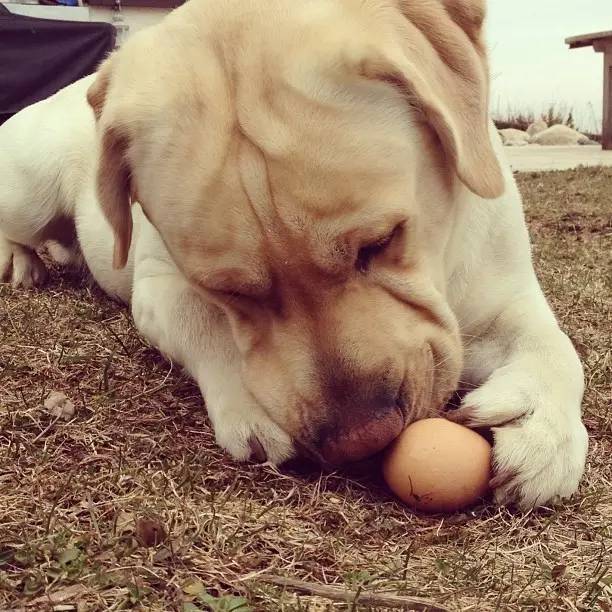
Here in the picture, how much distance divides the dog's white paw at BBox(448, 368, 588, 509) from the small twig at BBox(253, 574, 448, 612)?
513 mm

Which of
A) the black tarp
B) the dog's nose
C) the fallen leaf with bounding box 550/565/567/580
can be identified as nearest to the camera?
the fallen leaf with bounding box 550/565/567/580

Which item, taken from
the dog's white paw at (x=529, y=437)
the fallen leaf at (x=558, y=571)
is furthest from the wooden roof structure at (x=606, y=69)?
the fallen leaf at (x=558, y=571)

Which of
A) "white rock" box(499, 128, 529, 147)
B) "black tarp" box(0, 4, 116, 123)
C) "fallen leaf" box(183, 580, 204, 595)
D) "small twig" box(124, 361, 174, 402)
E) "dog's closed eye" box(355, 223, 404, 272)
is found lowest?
"white rock" box(499, 128, 529, 147)

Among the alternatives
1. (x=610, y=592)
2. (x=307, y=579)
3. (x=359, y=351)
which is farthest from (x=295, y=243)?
(x=610, y=592)

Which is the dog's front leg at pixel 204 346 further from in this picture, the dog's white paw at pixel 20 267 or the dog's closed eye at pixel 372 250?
the dog's white paw at pixel 20 267

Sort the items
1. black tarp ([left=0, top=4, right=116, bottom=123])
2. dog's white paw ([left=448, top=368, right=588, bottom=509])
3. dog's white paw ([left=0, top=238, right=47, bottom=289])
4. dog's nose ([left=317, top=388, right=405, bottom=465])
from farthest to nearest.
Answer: black tarp ([left=0, top=4, right=116, bottom=123]) → dog's white paw ([left=0, top=238, right=47, bottom=289]) → dog's white paw ([left=448, top=368, right=588, bottom=509]) → dog's nose ([left=317, top=388, right=405, bottom=465])

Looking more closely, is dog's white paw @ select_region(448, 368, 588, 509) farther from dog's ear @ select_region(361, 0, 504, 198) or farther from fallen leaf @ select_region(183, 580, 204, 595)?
fallen leaf @ select_region(183, 580, 204, 595)

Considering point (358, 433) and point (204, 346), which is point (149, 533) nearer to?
point (358, 433)

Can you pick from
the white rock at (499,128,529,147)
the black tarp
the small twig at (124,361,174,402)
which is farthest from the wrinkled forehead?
the white rock at (499,128,529,147)

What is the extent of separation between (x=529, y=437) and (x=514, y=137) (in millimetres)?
15665

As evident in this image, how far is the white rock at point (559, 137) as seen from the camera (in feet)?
53.1

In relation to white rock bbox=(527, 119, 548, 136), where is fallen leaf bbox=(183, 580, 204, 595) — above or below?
above

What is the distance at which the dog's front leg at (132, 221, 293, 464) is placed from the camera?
86.0 inches

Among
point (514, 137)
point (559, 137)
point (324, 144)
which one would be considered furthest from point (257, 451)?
point (514, 137)
